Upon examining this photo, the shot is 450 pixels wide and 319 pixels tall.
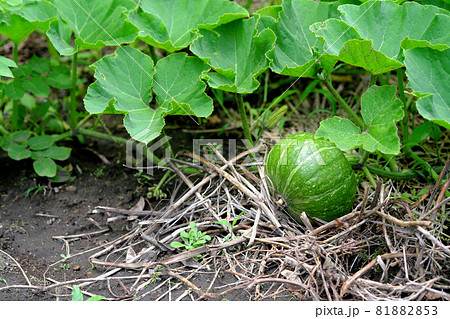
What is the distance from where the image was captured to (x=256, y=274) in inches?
81.5

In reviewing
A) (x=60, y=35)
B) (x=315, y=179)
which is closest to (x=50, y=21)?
(x=60, y=35)

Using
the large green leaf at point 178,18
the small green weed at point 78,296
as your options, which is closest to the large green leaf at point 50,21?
the large green leaf at point 178,18

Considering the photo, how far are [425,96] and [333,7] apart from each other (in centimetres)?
Answer: 90

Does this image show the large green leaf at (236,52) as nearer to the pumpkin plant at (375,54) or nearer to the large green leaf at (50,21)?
the pumpkin plant at (375,54)

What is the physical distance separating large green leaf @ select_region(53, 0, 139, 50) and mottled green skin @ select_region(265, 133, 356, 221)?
3.81 feet

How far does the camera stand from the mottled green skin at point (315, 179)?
2229 millimetres

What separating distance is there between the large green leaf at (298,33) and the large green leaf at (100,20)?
2.77ft

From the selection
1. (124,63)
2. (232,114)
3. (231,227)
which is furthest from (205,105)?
(232,114)

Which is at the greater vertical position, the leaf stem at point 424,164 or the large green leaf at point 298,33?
the large green leaf at point 298,33

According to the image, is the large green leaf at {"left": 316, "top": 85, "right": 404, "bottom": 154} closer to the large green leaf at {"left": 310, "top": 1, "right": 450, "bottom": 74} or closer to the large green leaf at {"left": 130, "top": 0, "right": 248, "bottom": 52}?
the large green leaf at {"left": 310, "top": 1, "right": 450, "bottom": 74}

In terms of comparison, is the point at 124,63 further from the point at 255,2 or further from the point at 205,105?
the point at 255,2

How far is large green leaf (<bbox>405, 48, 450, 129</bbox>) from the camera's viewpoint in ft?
6.77
